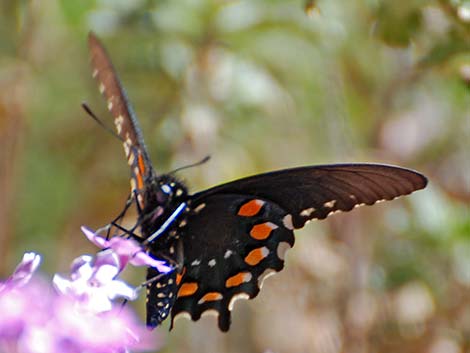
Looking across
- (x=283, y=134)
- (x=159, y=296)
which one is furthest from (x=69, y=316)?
(x=283, y=134)

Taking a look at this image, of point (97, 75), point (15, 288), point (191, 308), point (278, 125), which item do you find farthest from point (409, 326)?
point (15, 288)

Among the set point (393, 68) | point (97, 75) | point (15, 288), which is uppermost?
point (393, 68)

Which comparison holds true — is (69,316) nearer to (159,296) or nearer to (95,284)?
(95,284)

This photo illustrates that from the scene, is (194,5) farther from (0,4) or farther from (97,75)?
(97,75)

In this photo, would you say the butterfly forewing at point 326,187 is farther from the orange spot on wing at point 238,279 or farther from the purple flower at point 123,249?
the purple flower at point 123,249

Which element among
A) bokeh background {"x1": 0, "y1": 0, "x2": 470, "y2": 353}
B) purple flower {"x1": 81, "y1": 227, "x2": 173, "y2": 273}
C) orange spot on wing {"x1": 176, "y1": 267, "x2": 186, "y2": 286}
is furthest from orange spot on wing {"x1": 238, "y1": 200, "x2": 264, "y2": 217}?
bokeh background {"x1": 0, "y1": 0, "x2": 470, "y2": 353}
